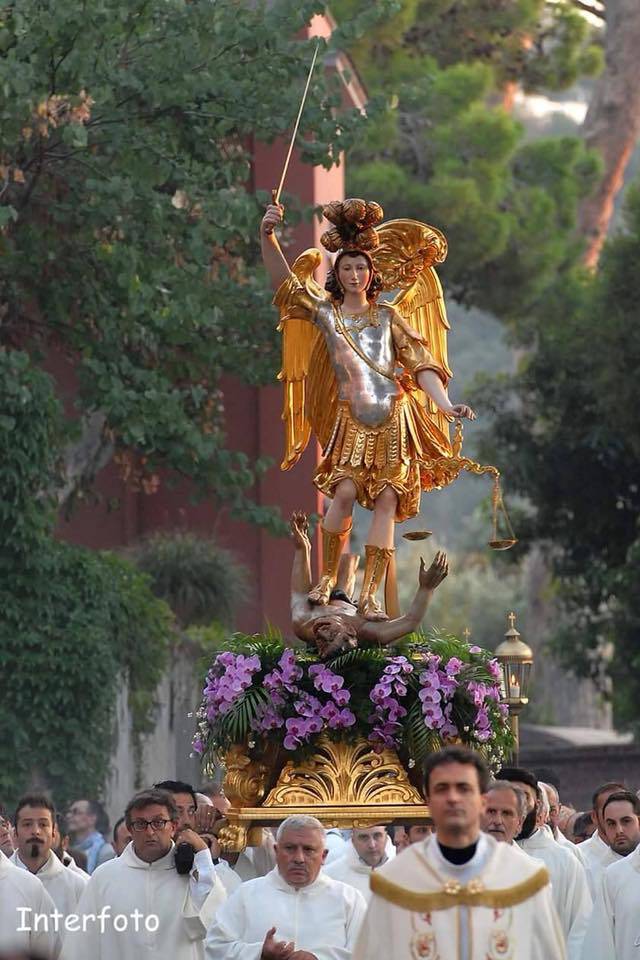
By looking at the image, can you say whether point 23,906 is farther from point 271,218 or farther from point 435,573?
point 271,218

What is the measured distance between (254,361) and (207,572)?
3171 millimetres

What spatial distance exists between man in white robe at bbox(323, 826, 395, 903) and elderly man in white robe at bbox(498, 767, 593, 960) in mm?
1027

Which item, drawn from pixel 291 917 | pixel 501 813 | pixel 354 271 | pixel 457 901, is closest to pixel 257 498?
pixel 354 271

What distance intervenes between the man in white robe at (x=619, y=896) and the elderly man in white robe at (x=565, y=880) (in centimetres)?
7

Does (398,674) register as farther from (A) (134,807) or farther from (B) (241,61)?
(B) (241,61)

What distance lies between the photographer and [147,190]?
819 inches

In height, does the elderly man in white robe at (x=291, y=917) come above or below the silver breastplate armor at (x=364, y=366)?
below

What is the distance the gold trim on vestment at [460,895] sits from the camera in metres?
7.84

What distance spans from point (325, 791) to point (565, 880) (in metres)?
1.27

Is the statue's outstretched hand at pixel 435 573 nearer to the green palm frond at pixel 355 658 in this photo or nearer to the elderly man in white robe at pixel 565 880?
the green palm frond at pixel 355 658

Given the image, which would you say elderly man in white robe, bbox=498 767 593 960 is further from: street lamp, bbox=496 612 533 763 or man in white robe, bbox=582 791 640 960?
street lamp, bbox=496 612 533 763

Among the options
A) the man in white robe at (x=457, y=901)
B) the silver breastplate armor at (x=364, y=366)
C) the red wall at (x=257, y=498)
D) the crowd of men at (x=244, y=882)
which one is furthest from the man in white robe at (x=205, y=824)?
the red wall at (x=257, y=498)

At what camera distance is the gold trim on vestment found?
25.7ft

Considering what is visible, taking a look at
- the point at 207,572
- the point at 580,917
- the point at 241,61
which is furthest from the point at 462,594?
the point at 580,917
